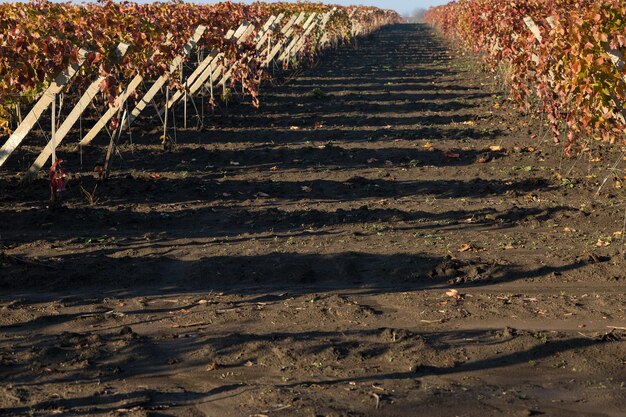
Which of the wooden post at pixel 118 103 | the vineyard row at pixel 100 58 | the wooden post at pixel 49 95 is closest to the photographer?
the vineyard row at pixel 100 58

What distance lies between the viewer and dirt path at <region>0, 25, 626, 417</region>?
15.7 ft

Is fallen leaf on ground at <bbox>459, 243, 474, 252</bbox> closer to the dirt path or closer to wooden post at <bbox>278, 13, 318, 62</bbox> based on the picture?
the dirt path

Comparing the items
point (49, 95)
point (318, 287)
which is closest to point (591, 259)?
point (318, 287)

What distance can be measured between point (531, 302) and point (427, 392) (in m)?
1.88

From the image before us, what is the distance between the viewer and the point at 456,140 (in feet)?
46.6

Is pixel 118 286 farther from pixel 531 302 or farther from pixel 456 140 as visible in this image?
pixel 456 140

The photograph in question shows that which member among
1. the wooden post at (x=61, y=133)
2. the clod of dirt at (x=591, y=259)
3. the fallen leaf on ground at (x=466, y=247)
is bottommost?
the fallen leaf on ground at (x=466, y=247)

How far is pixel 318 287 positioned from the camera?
6820mm

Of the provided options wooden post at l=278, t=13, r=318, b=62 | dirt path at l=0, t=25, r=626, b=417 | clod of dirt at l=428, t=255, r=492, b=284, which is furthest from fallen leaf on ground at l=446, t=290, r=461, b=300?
wooden post at l=278, t=13, r=318, b=62

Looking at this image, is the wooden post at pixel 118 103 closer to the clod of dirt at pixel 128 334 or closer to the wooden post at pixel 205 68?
the wooden post at pixel 205 68

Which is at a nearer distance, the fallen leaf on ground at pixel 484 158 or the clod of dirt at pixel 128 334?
the clod of dirt at pixel 128 334

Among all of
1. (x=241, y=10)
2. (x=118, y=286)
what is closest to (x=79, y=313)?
(x=118, y=286)

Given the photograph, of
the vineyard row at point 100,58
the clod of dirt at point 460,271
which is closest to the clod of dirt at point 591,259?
the clod of dirt at point 460,271

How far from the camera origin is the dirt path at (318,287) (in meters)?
4.78
